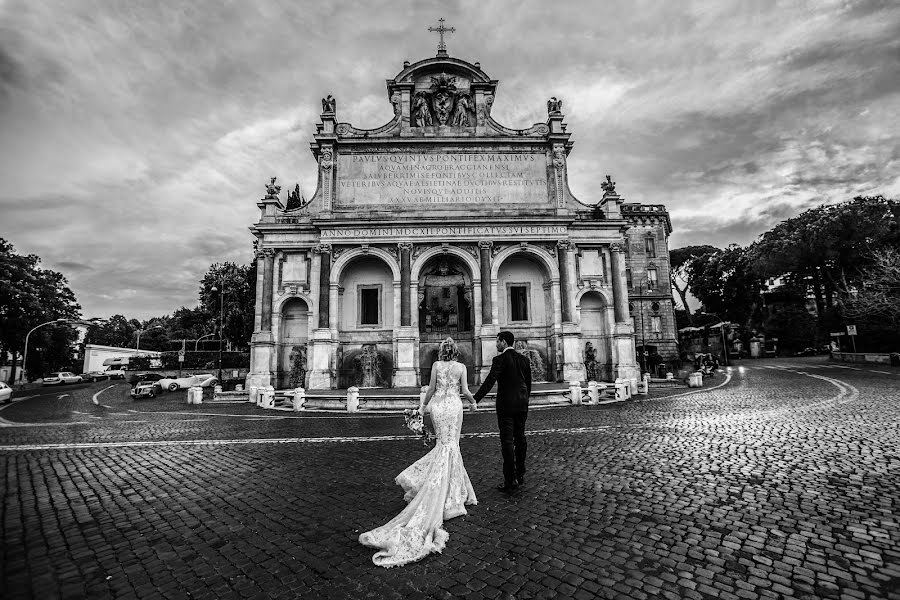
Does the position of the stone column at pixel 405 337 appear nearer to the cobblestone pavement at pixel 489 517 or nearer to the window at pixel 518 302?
the window at pixel 518 302

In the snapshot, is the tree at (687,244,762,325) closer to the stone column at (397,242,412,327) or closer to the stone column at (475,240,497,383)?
the stone column at (475,240,497,383)

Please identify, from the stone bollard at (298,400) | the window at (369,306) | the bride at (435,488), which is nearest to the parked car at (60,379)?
the window at (369,306)

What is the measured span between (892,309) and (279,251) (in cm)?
3939

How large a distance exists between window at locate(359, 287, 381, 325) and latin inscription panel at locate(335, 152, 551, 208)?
517 centimetres

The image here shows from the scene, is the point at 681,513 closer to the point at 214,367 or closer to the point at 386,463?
the point at 386,463

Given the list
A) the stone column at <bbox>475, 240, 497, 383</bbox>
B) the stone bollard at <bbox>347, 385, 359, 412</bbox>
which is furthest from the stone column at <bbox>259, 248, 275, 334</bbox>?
the stone column at <bbox>475, 240, 497, 383</bbox>

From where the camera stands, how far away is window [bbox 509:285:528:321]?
26.2 m

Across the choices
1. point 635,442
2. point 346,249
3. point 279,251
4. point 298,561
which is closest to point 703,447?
point 635,442

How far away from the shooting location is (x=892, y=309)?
28.7 meters

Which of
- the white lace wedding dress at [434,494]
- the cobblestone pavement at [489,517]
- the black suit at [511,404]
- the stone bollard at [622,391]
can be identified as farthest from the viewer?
the stone bollard at [622,391]

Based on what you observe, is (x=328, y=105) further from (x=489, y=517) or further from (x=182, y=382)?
(x=489, y=517)

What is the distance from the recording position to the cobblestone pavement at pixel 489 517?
11.3 ft

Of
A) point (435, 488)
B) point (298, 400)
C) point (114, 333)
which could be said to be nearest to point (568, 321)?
point (298, 400)

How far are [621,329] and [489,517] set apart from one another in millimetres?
22642
